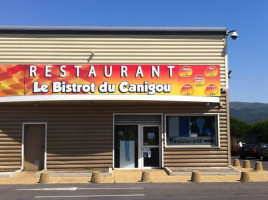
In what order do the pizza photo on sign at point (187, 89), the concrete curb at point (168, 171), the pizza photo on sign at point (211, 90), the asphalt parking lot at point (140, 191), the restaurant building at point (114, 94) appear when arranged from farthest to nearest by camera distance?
the pizza photo on sign at point (211, 90) → the pizza photo on sign at point (187, 89) → the restaurant building at point (114, 94) → the concrete curb at point (168, 171) → the asphalt parking lot at point (140, 191)

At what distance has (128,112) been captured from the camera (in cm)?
1633

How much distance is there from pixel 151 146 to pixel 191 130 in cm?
197

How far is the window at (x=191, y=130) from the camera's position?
54.3ft

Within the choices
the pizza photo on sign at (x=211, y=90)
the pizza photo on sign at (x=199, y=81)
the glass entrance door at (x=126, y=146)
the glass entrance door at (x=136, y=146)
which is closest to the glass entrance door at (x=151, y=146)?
the glass entrance door at (x=136, y=146)

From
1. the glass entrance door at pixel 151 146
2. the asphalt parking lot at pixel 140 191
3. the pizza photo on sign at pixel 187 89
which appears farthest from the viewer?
the glass entrance door at pixel 151 146

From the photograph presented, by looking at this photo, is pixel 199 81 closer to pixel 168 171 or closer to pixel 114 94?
pixel 114 94

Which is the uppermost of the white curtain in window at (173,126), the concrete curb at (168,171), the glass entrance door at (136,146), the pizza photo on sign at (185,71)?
the pizza photo on sign at (185,71)

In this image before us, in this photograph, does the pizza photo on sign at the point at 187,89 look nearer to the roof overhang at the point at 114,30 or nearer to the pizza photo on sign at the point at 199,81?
the pizza photo on sign at the point at 199,81

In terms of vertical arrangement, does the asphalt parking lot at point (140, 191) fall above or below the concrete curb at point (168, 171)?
below

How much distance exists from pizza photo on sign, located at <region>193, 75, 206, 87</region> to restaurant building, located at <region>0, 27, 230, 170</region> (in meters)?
0.06

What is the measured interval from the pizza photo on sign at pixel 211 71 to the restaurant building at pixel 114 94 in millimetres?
45

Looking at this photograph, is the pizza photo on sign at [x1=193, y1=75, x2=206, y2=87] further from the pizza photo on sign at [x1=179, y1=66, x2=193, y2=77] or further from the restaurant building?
the pizza photo on sign at [x1=179, y1=66, x2=193, y2=77]

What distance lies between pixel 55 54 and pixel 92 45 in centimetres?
170

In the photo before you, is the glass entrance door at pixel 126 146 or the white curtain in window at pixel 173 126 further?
the white curtain in window at pixel 173 126
